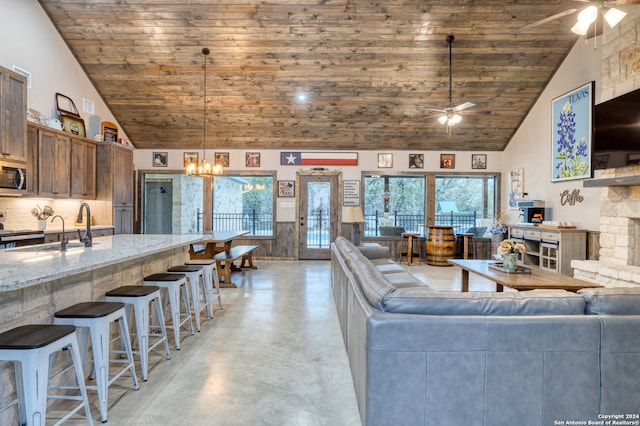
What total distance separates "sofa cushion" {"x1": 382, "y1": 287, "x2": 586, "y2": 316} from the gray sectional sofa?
0.03 meters

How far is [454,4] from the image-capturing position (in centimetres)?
523

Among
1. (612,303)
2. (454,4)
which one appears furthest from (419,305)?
(454,4)

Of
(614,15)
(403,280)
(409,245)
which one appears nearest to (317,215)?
(409,245)

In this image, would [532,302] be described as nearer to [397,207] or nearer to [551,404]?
[551,404]

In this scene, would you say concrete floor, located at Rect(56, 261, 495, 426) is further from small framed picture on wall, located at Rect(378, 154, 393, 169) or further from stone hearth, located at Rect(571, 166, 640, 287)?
small framed picture on wall, located at Rect(378, 154, 393, 169)

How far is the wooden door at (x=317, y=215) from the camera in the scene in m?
8.60

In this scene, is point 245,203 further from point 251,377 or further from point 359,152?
point 251,377

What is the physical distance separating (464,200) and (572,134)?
3.04m

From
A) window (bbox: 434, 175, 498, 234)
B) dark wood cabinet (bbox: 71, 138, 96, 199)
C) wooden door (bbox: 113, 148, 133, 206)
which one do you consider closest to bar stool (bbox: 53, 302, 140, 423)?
dark wood cabinet (bbox: 71, 138, 96, 199)

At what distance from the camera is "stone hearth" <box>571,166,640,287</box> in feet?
13.6

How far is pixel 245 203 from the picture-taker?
8.95m

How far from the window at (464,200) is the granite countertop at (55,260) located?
271 inches

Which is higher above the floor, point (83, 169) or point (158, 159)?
point (158, 159)

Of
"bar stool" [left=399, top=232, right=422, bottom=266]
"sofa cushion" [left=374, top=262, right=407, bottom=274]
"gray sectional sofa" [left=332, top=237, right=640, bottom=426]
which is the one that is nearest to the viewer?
"gray sectional sofa" [left=332, top=237, right=640, bottom=426]
